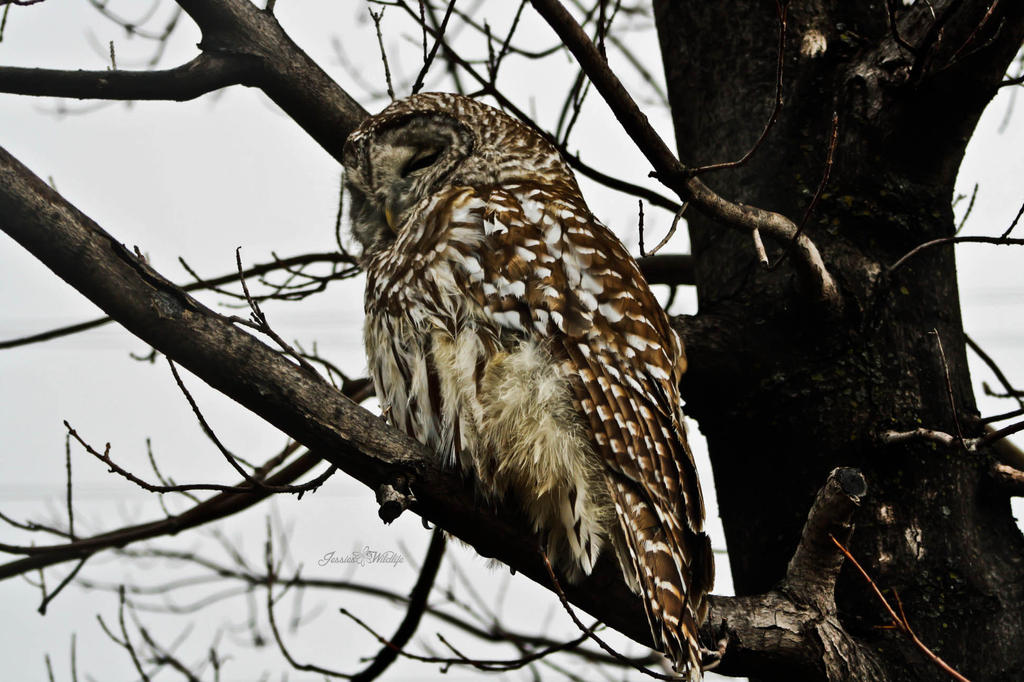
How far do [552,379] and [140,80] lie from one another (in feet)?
4.70

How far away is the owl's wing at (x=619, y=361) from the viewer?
6.70 feet

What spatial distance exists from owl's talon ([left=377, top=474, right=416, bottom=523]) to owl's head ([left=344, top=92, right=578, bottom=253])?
1264mm

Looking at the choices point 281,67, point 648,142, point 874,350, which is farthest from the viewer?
point 281,67

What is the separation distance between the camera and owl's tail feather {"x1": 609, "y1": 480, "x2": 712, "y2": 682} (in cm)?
193

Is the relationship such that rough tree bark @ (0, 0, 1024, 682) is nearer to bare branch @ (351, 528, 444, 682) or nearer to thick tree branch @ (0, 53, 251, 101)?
thick tree branch @ (0, 53, 251, 101)

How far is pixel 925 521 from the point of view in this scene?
233 centimetres

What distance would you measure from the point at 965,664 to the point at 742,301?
42.2 inches

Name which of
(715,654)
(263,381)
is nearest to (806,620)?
(715,654)

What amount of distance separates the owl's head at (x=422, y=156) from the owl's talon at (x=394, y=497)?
1.26m

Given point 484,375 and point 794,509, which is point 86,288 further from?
point 794,509

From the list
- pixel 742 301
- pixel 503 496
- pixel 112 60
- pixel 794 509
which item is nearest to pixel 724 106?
pixel 742 301

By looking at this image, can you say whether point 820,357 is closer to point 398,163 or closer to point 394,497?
point 394,497

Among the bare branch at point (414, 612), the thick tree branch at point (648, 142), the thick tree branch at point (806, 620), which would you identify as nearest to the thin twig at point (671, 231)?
the thick tree branch at point (648, 142)

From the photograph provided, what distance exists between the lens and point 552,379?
2.15m
